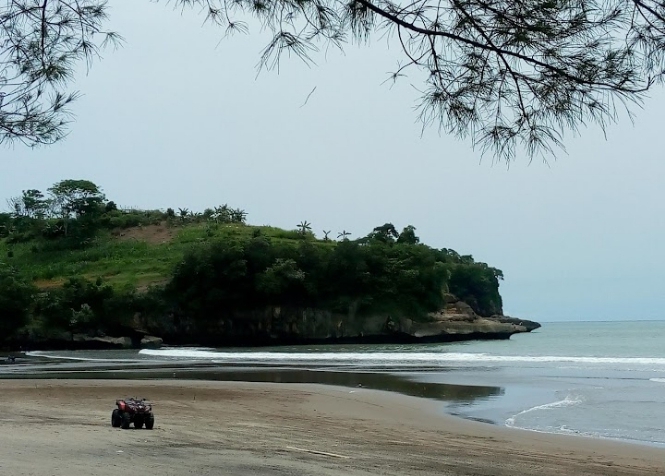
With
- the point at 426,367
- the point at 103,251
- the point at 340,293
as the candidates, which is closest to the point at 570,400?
the point at 426,367

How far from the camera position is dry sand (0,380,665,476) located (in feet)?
29.2

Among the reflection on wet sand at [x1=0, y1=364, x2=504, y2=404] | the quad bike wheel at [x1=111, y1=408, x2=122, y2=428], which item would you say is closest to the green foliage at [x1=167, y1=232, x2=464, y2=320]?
the reflection on wet sand at [x1=0, y1=364, x2=504, y2=404]

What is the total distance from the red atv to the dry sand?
0.22 meters

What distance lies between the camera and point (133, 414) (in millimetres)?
12008

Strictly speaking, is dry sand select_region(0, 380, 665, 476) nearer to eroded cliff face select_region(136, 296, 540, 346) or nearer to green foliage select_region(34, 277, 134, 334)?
green foliage select_region(34, 277, 134, 334)

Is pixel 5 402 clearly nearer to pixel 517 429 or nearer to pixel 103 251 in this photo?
pixel 517 429

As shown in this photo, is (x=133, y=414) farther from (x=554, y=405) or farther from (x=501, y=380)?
(x=501, y=380)

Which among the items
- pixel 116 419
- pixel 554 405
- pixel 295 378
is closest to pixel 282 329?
pixel 295 378

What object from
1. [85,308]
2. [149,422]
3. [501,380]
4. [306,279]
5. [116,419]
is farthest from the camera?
[306,279]

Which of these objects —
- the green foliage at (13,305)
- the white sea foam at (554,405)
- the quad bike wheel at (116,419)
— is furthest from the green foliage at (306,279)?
the quad bike wheel at (116,419)

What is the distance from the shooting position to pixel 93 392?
2120 centimetres

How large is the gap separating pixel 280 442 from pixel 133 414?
2.25 meters

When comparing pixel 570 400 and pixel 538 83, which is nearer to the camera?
pixel 538 83

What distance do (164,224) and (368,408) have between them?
2956 inches
